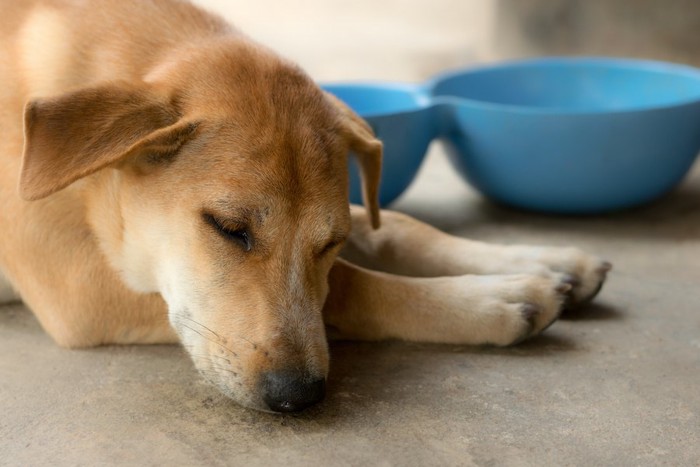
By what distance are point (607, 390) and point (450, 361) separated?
1.66 ft

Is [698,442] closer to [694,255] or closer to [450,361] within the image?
[450,361]

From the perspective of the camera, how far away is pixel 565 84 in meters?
5.14

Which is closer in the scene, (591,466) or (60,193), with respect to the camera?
(591,466)

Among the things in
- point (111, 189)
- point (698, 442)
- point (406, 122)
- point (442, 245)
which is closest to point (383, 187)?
point (406, 122)

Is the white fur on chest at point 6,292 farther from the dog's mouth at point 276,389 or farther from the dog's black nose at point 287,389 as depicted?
the dog's black nose at point 287,389

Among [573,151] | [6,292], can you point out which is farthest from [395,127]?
[6,292]

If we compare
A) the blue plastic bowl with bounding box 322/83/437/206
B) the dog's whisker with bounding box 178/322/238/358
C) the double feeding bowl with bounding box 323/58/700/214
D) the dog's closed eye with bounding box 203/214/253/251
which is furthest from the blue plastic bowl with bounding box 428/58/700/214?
the dog's whisker with bounding box 178/322/238/358

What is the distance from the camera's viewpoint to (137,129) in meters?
2.45

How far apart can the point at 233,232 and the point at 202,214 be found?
0.34ft

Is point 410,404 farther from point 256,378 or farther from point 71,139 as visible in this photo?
point 71,139

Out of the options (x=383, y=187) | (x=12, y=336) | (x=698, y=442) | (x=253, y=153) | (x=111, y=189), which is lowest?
(x=12, y=336)

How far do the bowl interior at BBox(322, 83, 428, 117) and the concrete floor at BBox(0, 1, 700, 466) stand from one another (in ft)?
5.84

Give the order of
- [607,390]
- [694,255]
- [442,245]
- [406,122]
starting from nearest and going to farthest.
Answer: [607,390] < [442,245] < [694,255] < [406,122]

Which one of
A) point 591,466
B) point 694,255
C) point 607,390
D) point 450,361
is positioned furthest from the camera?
point 694,255
